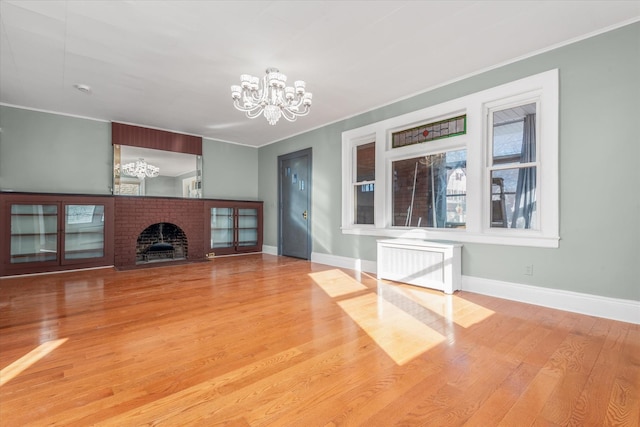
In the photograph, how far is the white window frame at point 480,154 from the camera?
3043 millimetres

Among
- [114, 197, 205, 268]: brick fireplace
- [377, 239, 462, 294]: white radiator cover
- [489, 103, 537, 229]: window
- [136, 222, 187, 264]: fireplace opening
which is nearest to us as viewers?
Answer: [489, 103, 537, 229]: window

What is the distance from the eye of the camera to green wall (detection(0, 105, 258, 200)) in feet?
15.7

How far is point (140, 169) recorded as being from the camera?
5785 millimetres

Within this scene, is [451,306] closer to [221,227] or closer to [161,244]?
[221,227]

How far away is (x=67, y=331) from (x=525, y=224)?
4545 millimetres

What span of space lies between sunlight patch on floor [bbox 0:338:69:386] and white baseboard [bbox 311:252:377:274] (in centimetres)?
380

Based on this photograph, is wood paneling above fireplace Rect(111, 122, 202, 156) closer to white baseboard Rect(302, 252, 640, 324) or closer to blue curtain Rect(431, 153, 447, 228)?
blue curtain Rect(431, 153, 447, 228)

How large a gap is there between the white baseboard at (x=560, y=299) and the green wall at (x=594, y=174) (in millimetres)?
55

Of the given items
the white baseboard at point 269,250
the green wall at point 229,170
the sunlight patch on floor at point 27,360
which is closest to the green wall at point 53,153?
the green wall at point 229,170

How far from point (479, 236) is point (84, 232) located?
6218 mm

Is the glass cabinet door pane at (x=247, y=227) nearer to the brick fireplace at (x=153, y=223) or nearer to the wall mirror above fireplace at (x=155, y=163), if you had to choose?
the brick fireplace at (x=153, y=223)

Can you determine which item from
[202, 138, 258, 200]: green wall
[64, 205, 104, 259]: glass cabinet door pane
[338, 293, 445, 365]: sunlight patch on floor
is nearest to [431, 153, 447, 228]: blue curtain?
[338, 293, 445, 365]: sunlight patch on floor

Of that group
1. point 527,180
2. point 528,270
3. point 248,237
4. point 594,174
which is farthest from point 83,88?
point 594,174

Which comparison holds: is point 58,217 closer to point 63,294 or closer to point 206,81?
point 63,294
